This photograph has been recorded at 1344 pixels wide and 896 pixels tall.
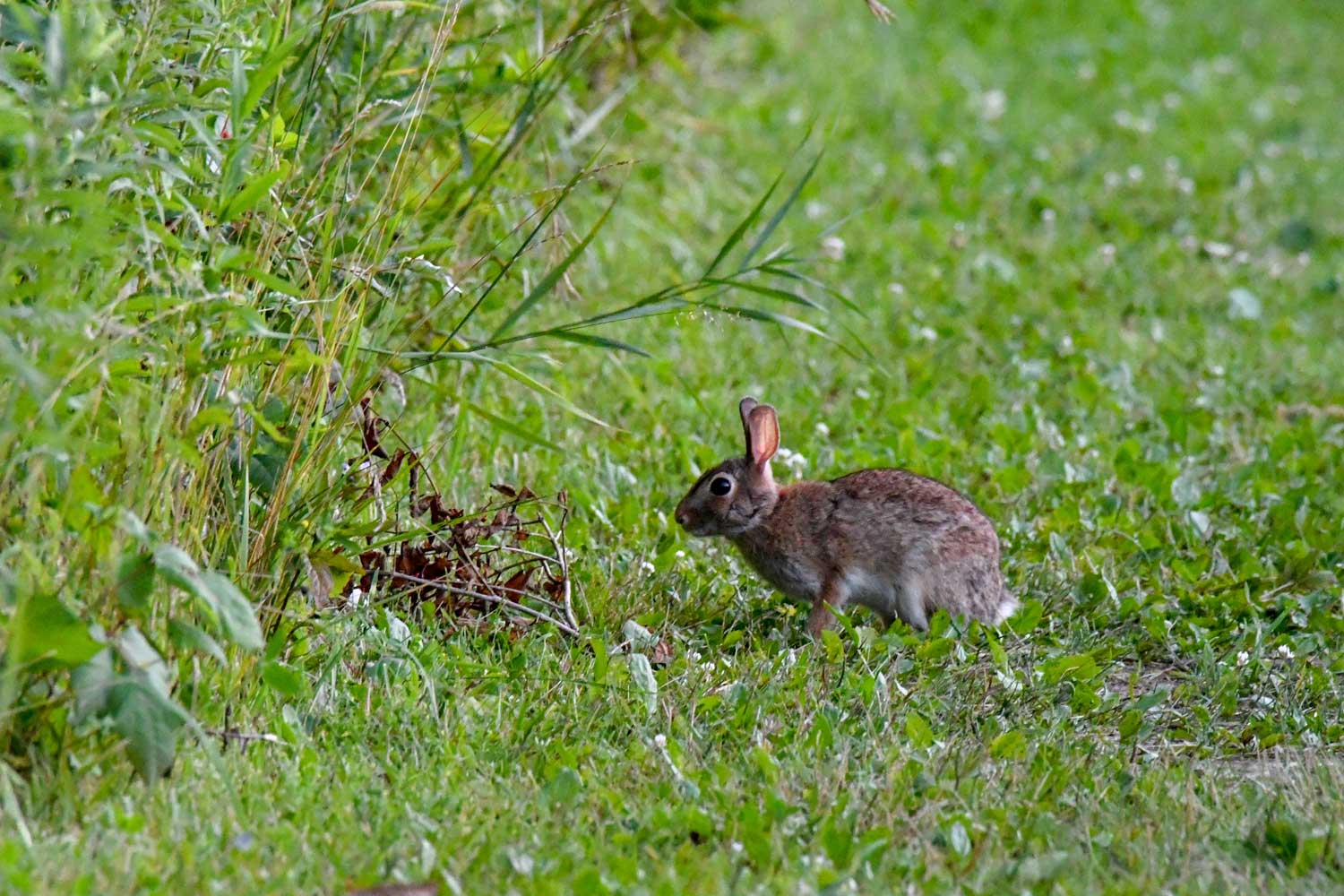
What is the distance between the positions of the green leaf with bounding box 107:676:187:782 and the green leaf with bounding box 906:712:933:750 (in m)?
1.59

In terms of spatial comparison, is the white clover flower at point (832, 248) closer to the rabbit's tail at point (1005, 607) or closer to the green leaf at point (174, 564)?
the rabbit's tail at point (1005, 607)

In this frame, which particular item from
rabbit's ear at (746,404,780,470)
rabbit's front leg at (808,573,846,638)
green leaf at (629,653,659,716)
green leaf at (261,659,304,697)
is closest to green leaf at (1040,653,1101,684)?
rabbit's front leg at (808,573,846,638)

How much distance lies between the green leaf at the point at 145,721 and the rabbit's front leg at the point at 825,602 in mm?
2034

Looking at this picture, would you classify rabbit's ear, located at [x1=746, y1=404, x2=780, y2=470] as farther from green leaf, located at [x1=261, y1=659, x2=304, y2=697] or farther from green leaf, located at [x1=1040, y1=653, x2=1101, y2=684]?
green leaf, located at [x1=261, y1=659, x2=304, y2=697]

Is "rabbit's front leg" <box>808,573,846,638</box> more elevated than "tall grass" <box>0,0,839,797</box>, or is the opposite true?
"tall grass" <box>0,0,839,797</box>

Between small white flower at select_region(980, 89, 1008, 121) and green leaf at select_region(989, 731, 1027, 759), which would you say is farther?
small white flower at select_region(980, 89, 1008, 121)

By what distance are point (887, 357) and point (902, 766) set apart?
135 inches

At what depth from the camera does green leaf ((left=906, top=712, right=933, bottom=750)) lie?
13.0ft

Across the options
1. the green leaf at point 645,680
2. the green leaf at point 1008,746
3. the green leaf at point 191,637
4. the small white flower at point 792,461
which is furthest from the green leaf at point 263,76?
the small white flower at point 792,461

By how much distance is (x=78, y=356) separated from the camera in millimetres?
3195

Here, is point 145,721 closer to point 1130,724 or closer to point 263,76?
point 263,76

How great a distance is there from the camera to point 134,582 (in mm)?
3242

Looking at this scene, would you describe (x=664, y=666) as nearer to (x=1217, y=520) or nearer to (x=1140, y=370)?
(x=1217, y=520)

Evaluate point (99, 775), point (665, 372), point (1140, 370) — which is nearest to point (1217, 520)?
point (1140, 370)
